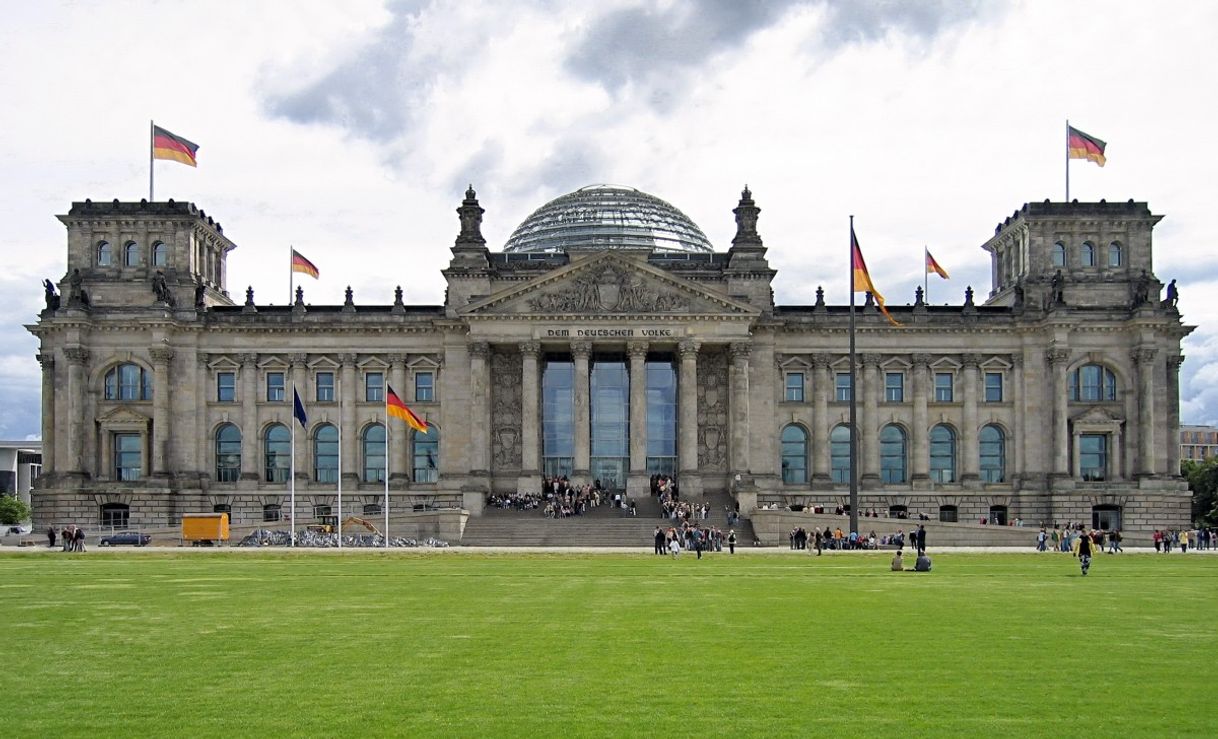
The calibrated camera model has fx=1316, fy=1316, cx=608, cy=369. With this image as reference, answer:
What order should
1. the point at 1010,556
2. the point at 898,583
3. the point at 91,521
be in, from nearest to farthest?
the point at 898,583 → the point at 1010,556 → the point at 91,521

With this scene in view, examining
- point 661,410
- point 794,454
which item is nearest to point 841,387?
point 794,454

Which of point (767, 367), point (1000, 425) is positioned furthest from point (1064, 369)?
point (767, 367)

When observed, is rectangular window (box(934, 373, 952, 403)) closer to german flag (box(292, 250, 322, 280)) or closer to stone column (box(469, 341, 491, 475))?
stone column (box(469, 341, 491, 475))

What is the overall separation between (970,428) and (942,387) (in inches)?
144

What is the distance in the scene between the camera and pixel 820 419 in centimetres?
9725

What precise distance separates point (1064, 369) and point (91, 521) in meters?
70.9

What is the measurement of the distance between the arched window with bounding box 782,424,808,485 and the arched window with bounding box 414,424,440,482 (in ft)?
84.7

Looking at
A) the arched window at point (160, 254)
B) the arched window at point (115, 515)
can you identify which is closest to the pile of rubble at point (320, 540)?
the arched window at point (115, 515)

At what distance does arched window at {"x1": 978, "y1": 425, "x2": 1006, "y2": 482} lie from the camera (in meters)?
98.1

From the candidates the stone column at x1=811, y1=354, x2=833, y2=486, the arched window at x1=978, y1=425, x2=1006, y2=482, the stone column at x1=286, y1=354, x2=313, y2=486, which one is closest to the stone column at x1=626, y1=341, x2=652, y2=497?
the stone column at x1=811, y1=354, x2=833, y2=486

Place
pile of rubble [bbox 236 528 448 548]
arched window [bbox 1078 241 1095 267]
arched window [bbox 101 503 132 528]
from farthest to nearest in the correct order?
1. arched window [bbox 1078 241 1095 267]
2. arched window [bbox 101 503 132 528]
3. pile of rubble [bbox 236 528 448 548]

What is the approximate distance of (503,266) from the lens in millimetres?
99125

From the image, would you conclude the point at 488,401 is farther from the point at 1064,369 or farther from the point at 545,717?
the point at 545,717

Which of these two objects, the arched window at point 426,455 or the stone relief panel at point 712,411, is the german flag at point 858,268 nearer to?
the stone relief panel at point 712,411
